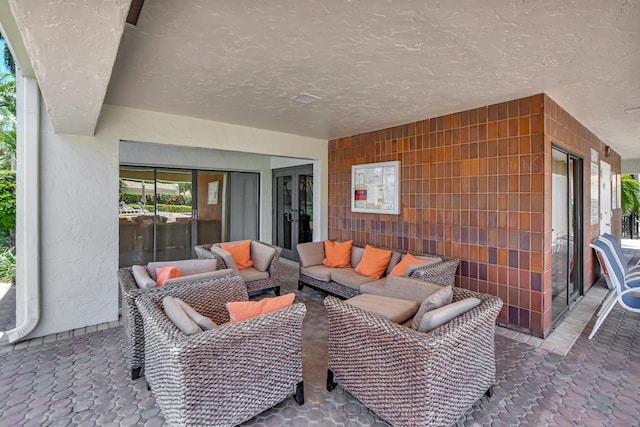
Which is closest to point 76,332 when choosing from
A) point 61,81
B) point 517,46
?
point 61,81

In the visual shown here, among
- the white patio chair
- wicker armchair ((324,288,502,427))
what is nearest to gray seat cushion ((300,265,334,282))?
wicker armchair ((324,288,502,427))

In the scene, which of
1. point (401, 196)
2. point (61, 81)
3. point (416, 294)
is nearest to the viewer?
point (61, 81)

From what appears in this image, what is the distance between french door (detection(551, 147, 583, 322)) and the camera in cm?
355

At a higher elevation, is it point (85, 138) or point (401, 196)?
point (85, 138)

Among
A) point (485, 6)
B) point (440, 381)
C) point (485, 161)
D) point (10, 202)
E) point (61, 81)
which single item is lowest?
point (440, 381)

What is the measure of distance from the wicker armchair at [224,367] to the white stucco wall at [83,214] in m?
1.82

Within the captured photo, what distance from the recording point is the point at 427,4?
169 cm

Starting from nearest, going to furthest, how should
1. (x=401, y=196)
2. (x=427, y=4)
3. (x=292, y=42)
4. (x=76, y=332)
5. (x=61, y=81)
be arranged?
(x=427, y=4), (x=61, y=81), (x=292, y=42), (x=76, y=332), (x=401, y=196)

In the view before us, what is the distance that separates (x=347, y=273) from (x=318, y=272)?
0.42 m

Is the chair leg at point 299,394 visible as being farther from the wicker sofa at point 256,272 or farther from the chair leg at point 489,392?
the wicker sofa at point 256,272

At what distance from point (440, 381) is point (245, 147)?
3811 mm

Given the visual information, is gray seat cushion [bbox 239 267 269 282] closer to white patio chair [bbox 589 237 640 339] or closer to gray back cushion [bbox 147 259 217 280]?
gray back cushion [bbox 147 259 217 280]

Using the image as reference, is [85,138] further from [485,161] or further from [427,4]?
[485,161]

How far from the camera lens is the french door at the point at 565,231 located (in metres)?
3.55
